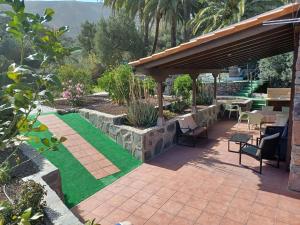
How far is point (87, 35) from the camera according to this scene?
26656mm

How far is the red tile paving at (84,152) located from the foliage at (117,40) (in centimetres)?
1524

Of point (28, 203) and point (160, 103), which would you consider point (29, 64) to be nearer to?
point (28, 203)

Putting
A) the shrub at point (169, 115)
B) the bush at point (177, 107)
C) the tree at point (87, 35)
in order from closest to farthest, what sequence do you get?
the shrub at point (169, 115)
the bush at point (177, 107)
the tree at point (87, 35)

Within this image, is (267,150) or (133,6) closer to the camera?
(267,150)

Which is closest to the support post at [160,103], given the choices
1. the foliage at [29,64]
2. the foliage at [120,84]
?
the foliage at [120,84]

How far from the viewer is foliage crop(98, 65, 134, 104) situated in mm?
8492

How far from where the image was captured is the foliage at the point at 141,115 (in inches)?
274

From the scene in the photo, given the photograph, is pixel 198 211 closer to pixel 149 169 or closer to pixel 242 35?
pixel 149 169

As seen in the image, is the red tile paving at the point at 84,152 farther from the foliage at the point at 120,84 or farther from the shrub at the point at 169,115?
the shrub at the point at 169,115

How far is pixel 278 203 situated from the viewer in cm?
422

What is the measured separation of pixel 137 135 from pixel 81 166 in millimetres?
1536

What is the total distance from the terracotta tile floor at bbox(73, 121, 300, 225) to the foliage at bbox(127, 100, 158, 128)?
1315 millimetres

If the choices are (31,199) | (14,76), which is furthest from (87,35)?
(14,76)

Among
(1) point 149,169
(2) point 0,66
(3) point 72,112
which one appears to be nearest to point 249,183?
(1) point 149,169
